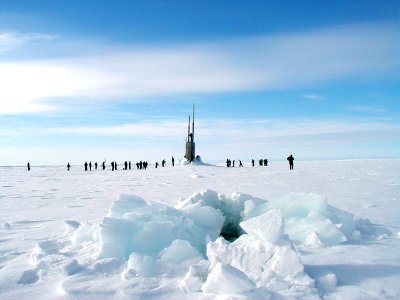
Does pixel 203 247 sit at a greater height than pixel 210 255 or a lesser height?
lesser

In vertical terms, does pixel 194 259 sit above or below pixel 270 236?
below

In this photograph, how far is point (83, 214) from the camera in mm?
9648

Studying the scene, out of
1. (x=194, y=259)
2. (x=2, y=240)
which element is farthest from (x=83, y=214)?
(x=194, y=259)

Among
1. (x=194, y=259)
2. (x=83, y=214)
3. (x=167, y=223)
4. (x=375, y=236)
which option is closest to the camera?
(x=194, y=259)

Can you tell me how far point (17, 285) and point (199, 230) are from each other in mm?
2395

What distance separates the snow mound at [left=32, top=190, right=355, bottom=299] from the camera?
4.02 m

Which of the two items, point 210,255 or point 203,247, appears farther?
point 203,247

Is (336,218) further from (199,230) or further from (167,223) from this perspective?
(167,223)

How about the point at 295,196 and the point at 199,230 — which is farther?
the point at 295,196

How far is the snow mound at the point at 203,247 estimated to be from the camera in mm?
4016

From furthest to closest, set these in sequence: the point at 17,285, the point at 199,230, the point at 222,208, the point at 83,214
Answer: the point at 83,214
the point at 222,208
the point at 199,230
the point at 17,285

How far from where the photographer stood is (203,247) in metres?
5.46

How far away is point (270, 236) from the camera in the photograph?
4.59m

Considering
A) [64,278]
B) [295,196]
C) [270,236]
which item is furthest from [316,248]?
[64,278]
